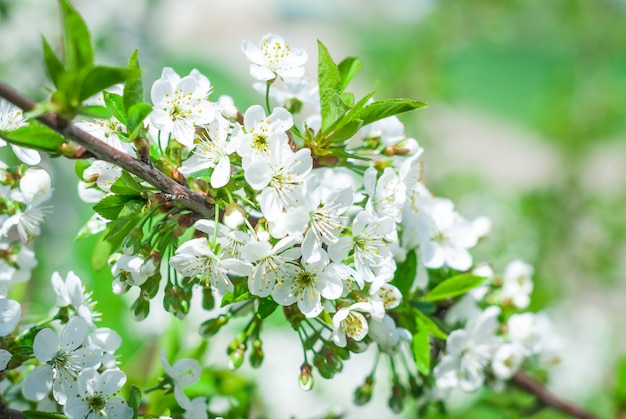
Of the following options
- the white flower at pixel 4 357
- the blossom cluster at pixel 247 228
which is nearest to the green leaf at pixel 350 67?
the blossom cluster at pixel 247 228

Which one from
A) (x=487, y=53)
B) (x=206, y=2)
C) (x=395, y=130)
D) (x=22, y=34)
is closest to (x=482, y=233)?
(x=395, y=130)

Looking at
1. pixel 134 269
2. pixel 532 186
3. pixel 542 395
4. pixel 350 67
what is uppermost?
pixel 350 67

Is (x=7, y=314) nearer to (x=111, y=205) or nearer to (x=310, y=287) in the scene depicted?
(x=111, y=205)

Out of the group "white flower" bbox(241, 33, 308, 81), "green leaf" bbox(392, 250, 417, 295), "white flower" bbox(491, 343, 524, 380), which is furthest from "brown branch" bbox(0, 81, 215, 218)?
"white flower" bbox(491, 343, 524, 380)

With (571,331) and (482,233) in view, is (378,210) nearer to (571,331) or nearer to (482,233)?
(482,233)

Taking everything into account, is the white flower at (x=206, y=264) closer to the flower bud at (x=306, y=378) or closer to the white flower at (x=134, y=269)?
the white flower at (x=134, y=269)

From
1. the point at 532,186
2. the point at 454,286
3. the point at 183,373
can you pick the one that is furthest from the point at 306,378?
the point at 532,186
